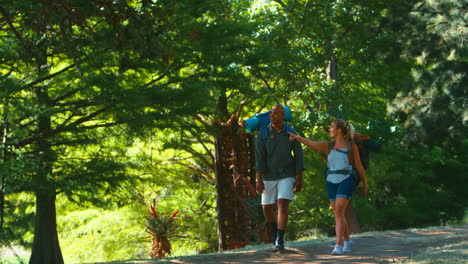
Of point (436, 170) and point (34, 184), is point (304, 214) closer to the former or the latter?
point (436, 170)

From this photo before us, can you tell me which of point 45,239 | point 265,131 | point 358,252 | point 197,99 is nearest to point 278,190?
point 265,131

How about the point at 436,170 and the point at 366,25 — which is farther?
the point at 436,170

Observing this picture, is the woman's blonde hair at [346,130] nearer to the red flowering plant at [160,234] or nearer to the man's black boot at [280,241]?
the man's black boot at [280,241]

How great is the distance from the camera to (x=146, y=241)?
25750 mm

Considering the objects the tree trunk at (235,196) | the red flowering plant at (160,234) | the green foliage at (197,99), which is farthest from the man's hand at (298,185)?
the red flowering plant at (160,234)

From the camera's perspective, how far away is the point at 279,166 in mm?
8156

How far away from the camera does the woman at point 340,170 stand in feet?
25.8

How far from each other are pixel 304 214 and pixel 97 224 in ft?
27.5

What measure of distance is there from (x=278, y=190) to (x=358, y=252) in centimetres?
131

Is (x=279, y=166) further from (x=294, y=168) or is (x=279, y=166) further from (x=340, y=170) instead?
(x=340, y=170)

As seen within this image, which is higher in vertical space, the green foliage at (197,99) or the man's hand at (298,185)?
the green foliage at (197,99)

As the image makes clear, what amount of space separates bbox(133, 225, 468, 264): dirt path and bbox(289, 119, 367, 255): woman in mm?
410

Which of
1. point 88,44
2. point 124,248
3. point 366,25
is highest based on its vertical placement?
point 366,25

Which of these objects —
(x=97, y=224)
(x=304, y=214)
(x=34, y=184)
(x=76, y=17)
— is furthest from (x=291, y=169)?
(x=97, y=224)
